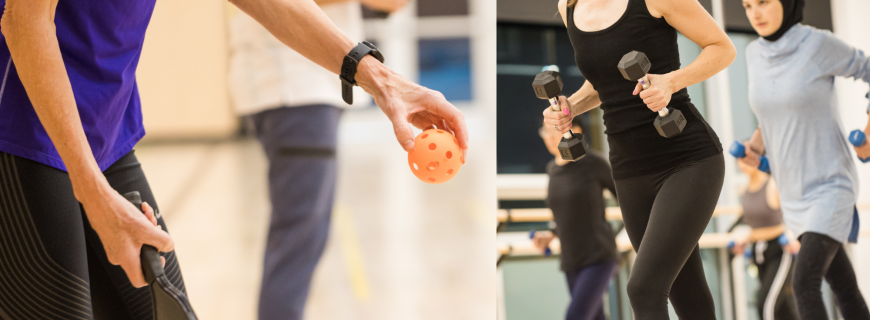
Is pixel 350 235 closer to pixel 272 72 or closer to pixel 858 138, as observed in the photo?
pixel 272 72

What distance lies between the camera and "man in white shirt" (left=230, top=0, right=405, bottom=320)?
191 centimetres

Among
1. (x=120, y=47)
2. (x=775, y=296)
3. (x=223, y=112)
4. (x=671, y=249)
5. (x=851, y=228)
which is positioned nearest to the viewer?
(x=120, y=47)

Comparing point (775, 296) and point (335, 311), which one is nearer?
point (335, 311)

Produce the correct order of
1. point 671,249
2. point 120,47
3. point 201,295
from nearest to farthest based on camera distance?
point 120,47, point 671,249, point 201,295

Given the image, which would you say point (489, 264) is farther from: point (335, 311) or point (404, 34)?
point (404, 34)

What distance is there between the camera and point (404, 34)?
3.63 m

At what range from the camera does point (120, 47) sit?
1.13m

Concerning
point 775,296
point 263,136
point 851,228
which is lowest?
point 775,296

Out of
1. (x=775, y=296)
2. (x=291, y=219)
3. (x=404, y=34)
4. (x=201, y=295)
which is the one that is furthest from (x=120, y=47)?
(x=775, y=296)

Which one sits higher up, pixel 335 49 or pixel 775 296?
pixel 335 49

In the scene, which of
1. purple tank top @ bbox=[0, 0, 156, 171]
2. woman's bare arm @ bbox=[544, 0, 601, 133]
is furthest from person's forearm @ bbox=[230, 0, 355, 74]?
woman's bare arm @ bbox=[544, 0, 601, 133]

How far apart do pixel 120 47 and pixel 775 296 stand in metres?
3.55

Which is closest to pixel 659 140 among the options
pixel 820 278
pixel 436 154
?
pixel 436 154

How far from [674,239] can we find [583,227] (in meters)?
1.74
